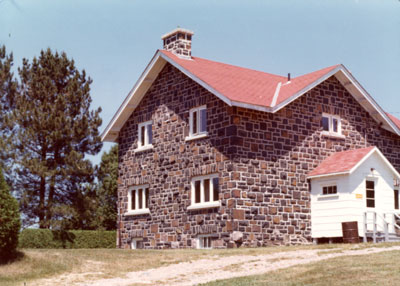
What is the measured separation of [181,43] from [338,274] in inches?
718

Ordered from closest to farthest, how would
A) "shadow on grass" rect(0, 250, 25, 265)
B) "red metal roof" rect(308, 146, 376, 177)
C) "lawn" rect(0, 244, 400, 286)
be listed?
"lawn" rect(0, 244, 400, 286), "shadow on grass" rect(0, 250, 25, 265), "red metal roof" rect(308, 146, 376, 177)

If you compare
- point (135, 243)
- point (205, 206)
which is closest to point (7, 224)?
point (205, 206)

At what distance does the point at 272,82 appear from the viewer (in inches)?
1297

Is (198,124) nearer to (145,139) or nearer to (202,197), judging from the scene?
(202,197)

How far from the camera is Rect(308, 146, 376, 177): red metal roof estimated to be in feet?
92.9

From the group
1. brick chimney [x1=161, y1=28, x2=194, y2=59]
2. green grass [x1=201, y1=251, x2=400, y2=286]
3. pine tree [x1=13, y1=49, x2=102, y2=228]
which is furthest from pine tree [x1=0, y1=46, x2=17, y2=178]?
green grass [x1=201, y1=251, x2=400, y2=286]

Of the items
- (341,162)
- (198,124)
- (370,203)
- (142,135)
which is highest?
(142,135)

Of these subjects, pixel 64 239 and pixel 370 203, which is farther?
pixel 64 239

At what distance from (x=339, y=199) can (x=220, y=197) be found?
16.6ft

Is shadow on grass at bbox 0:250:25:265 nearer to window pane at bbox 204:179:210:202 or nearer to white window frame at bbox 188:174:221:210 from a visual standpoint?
white window frame at bbox 188:174:221:210

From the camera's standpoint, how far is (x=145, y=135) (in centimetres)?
3316

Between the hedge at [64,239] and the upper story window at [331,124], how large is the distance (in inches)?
590

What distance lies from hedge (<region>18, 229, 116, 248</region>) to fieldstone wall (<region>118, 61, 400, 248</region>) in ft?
17.1

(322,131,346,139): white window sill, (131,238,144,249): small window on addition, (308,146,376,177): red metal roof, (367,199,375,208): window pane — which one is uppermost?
(322,131,346,139): white window sill
